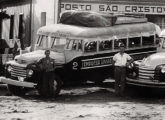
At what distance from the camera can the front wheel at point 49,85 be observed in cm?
1343

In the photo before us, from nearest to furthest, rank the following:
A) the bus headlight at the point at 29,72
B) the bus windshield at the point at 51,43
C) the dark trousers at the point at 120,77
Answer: the bus headlight at the point at 29,72 → the dark trousers at the point at 120,77 → the bus windshield at the point at 51,43

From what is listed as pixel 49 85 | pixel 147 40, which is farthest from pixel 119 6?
pixel 49 85

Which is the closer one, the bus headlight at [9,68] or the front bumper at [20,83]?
the front bumper at [20,83]

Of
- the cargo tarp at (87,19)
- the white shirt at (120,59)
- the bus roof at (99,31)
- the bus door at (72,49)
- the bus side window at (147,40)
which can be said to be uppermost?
the cargo tarp at (87,19)

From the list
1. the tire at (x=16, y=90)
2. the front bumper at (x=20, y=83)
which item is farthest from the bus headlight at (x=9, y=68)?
the tire at (x=16, y=90)

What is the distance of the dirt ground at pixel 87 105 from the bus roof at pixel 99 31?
1992mm

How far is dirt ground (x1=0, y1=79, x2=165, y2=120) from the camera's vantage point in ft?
35.6

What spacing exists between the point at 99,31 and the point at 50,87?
2.82m

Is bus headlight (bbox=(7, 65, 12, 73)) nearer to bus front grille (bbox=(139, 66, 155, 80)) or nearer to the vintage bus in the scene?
the vintage bus

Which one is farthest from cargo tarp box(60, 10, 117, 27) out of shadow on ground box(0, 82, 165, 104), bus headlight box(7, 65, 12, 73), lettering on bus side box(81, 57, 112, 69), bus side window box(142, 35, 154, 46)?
bus headlight box(7, 65, 12, 73)

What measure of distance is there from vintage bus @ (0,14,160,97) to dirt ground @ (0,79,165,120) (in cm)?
51

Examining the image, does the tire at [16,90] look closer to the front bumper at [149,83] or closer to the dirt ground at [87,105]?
the dirt ground at [87,105]

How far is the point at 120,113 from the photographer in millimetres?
11305

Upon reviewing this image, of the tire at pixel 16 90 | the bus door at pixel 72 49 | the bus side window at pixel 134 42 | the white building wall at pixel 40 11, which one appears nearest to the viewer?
the bus door at pixel 72 49
